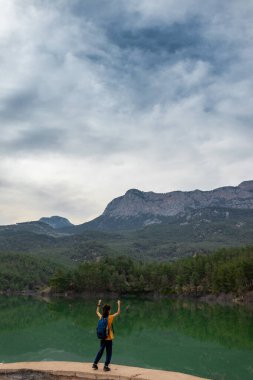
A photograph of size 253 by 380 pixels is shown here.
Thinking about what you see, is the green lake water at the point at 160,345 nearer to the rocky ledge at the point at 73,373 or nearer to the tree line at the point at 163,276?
the rocky ledge at the point at 73,373

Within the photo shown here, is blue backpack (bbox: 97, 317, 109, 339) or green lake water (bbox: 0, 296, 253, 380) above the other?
blue backpack (bbox: 97, 317, 109, 339)

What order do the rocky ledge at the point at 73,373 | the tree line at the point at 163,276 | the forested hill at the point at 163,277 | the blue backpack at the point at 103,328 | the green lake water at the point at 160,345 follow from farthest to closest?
1. the tree line at the point at 163,276
2. the forested hill at the point at 163,277
3. the green lake water at the point at 160,345
4. the blue backpack at the point at 103,328
5. the rocky ledge at the point at 73,373

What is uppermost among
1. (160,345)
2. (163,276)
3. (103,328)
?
(103,328)

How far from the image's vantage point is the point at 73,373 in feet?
53.7

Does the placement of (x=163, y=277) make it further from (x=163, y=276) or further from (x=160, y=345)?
(x=160, y=345)

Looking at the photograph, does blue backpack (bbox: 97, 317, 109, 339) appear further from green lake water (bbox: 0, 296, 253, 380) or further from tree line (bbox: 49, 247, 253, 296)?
tree line (bbox: 49, 247, 253, 296)

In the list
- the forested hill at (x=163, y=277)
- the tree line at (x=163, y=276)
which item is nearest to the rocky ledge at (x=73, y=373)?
the forested hill at (x=163, y=277)

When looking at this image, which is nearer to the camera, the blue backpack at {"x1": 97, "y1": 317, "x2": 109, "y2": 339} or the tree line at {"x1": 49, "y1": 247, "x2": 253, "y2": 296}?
the blue backpack at {"x1": 97, "y1": 317, "x2": 109, "y2": 339}

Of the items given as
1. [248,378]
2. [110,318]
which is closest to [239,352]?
[248,378]

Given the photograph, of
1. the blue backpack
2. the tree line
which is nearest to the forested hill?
the tree line

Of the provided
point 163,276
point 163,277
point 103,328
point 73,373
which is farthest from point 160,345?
point 163,276

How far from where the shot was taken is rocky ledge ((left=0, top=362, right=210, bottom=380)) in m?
15.6

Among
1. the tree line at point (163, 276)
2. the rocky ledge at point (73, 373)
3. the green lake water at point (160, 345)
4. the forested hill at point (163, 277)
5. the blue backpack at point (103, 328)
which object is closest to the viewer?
the rocky ledge at point (73, 373)

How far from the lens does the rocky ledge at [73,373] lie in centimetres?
1557
